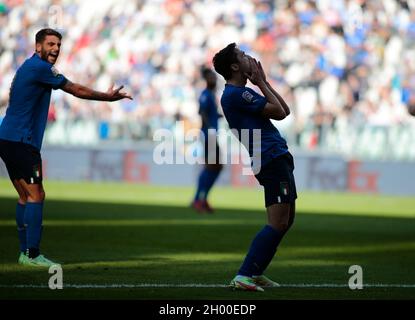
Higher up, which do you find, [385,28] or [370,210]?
[385,28]

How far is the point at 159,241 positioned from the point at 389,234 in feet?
13.1

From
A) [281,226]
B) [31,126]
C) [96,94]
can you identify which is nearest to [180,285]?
[281,226]

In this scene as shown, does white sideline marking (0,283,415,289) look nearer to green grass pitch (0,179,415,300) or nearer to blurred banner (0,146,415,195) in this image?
green grass pitch (0,179,415,300)

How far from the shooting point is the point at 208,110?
19719 mm

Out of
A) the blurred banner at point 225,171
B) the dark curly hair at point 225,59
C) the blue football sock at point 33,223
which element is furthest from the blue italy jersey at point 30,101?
the blurred banner at point 225,171

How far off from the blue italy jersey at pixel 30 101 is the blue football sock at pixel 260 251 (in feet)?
9.38

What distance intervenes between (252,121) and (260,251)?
1.15 meters

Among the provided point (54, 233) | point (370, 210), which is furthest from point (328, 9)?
point (54, 233)

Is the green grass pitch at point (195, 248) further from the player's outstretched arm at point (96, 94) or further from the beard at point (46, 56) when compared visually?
the beard at point (46, 56)

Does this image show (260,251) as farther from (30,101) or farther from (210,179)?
(210,179)

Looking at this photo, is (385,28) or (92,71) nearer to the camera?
(385,28)
